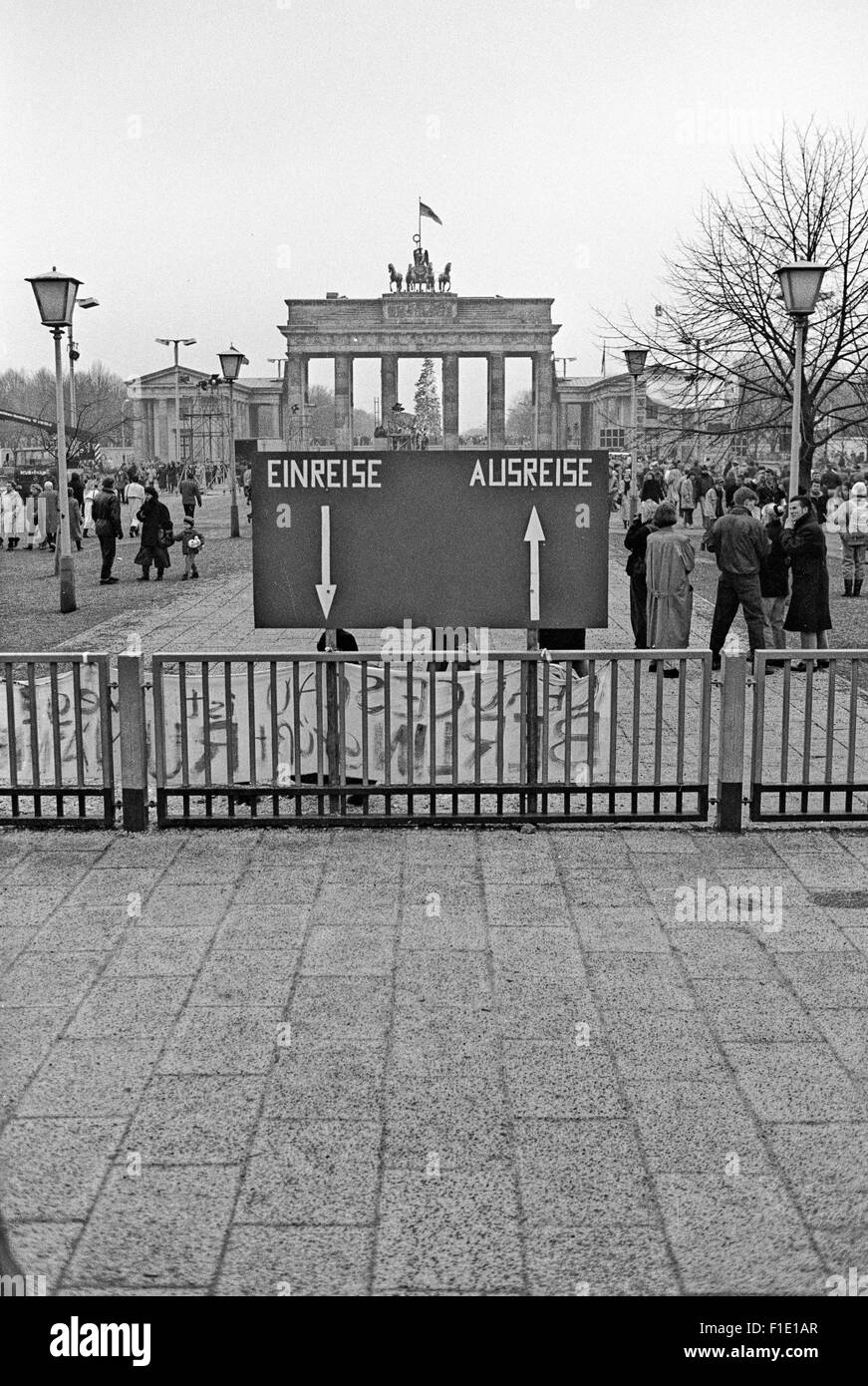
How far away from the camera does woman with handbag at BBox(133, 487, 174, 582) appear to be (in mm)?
23281

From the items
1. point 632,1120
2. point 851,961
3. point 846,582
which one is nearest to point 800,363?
point 846,582

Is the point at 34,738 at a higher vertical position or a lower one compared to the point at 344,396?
lower

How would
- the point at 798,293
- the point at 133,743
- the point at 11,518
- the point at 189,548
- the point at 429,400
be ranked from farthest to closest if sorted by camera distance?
the point at 429,400 → the point at 11,518 → the point at 189,548 → the point at 798,293 → the point at 133,743

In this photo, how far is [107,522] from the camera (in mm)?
23484

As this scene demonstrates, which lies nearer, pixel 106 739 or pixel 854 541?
pixel 106 739

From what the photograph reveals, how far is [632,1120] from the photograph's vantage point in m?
4.56

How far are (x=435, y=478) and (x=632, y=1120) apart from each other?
454 cm

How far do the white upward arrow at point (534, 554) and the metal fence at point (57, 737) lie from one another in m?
2.42

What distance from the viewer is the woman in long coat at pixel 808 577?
13164mm

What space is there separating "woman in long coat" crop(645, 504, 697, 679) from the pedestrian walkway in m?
5.68

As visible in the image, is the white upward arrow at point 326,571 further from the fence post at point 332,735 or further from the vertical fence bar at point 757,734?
the vertical fence bar at point 757,734

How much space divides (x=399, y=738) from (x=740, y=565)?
5.98 metres

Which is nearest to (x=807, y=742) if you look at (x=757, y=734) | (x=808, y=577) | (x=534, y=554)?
(x=757, y=734)

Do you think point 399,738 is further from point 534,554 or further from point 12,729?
point 12,729
